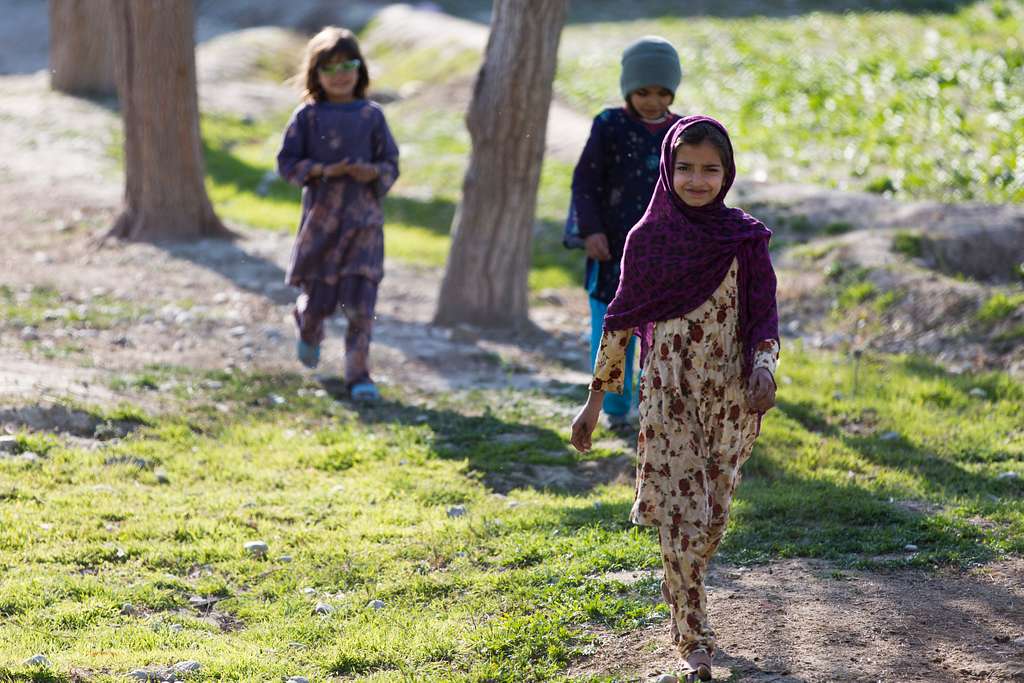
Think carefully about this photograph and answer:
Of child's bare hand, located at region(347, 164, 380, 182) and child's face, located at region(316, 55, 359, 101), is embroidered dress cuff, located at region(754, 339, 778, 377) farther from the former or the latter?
child's face, located at region(316, 55, 359, 101)

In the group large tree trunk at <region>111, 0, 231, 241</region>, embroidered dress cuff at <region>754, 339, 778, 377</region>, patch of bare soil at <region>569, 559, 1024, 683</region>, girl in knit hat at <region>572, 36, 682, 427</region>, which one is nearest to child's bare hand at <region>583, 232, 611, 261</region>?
girl in knit hat at <region>572, 36, 682, 427</region>

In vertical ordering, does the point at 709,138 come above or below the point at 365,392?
above

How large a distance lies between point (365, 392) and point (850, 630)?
413 centimetres

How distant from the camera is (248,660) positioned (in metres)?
4.47

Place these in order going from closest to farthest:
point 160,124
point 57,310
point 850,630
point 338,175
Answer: point 850,630
point 338,175
point 57,310
point 160,124

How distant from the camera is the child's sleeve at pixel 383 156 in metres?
7.59

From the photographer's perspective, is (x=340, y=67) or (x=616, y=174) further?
(x=340, y=67)

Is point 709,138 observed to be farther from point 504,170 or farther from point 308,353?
point 504,170

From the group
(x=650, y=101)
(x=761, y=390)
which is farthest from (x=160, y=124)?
(x=761, y=390)

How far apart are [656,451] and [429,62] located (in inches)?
745

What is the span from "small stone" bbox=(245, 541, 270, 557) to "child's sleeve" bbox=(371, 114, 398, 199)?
105 inches

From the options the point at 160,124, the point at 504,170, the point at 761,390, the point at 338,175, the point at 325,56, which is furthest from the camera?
the point at 160,124

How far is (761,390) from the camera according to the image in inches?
160

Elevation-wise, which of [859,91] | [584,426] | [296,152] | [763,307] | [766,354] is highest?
[859,91]
